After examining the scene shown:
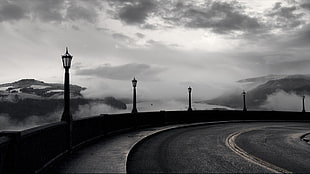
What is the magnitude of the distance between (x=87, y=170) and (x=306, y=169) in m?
5.63

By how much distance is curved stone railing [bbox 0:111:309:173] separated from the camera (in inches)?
245

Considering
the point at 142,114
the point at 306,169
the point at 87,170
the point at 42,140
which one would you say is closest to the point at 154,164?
the point at 87,170

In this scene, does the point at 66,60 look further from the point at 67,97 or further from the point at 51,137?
the point at 51,137

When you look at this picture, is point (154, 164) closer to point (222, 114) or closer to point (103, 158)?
point (103, 158)

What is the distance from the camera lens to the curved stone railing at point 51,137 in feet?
20.4

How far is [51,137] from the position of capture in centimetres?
912

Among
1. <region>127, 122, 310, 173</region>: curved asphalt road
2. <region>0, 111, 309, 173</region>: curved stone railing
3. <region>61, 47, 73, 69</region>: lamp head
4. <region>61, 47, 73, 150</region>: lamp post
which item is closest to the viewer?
<region>0, 111, 309, 173</region>: curved stone railing

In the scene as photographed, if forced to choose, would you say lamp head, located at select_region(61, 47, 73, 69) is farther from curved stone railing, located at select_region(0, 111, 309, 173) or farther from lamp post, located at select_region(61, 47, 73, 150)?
curved stone railing, located at select_region(0, 111, 309, 173)

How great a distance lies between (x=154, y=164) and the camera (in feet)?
32.2

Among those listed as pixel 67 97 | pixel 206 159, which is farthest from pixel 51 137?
pixel 206 159

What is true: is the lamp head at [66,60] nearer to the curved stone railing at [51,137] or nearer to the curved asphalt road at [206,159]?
the curved stone railing at [51,137]

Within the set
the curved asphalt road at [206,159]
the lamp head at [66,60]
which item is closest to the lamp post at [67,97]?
the lamp head at [66,60]

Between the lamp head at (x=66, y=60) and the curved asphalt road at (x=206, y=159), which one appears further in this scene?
the lamp head at (x=66, y=60)

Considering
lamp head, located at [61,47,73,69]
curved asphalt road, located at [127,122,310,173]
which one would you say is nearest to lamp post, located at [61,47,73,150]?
lamp head, located at [61,47,73,69]
